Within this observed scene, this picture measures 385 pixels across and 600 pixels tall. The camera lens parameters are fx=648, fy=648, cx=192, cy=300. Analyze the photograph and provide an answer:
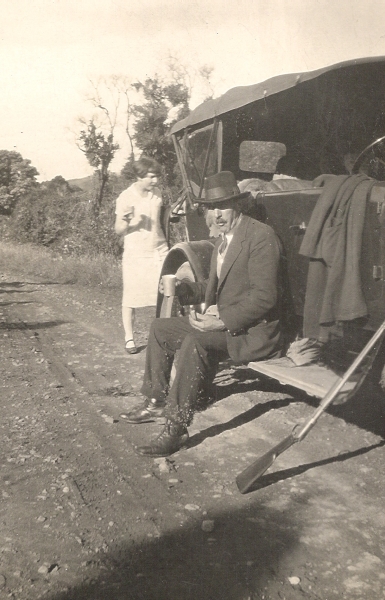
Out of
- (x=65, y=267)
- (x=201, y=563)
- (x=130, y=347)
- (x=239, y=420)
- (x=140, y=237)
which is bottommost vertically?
(x=65, y=267)

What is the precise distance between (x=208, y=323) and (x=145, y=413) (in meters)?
0.90

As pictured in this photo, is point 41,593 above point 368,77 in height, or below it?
below

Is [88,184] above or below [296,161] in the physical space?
below

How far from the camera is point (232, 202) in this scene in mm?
4438

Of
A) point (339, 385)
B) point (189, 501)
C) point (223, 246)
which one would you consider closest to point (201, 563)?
point (189, 501)

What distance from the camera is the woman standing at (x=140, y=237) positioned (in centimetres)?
696

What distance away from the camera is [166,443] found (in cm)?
418

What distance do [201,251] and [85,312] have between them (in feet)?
15.9

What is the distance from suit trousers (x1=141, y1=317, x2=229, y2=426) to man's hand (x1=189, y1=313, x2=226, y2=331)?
3 cm

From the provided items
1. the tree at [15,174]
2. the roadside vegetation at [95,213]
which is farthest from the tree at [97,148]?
the tree at [15,174]

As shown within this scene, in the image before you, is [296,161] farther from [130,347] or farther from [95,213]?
[95,213]

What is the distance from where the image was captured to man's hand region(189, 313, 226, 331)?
14.4 feet

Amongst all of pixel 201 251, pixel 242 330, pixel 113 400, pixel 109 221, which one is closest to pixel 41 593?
pixel 242 330

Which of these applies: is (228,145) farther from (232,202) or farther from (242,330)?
(242,330)
